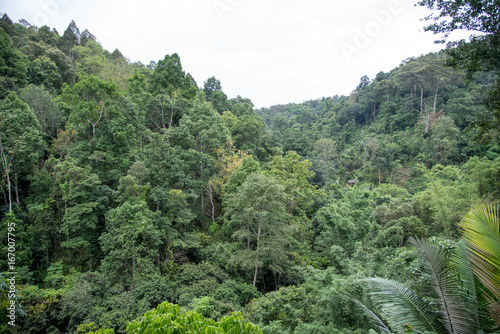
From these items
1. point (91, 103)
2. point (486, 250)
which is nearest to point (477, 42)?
point (486, 250)

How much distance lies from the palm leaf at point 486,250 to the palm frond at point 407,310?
721 mm

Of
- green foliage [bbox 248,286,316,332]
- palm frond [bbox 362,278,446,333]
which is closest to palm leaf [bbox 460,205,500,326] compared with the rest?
palm frond [bbox 362,278,446,333]

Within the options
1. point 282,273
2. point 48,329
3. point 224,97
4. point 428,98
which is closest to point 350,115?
point 428,98

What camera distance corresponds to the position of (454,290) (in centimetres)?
351

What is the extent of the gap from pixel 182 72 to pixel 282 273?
62.8 ft

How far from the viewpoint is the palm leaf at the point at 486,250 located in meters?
3.04

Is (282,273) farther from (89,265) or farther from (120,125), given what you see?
(120,125)

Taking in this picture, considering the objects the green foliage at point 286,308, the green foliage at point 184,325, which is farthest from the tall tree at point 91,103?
the green foliage at point 184,325

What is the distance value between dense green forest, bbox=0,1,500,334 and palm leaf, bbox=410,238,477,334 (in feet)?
0.06

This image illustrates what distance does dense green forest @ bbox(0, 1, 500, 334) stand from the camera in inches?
155

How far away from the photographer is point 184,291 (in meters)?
9.70

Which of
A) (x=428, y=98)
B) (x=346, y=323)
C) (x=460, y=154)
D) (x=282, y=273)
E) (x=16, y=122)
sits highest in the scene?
(x=428, y=98)

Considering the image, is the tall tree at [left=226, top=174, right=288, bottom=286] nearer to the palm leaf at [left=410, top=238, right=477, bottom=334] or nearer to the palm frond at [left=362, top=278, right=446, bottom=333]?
the palm frond at [left=362, top=278, right=446, bottom=333]

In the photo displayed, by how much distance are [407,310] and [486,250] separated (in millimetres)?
1312
